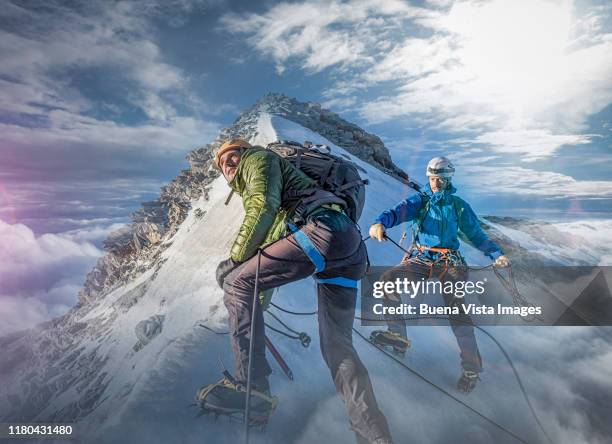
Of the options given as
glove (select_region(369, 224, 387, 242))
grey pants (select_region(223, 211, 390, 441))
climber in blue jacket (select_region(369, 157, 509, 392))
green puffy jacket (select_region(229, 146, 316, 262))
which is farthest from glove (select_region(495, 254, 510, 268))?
green puffy jacket (select_region(229, 146, 316, 262))

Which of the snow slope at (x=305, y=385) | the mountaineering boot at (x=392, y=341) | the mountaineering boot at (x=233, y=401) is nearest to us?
the mountaineering boot at (x=233, y=401)

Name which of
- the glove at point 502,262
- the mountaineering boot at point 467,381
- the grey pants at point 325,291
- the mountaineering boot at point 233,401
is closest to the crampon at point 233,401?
the mountaineering boot at point 233,401

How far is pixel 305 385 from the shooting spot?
13.4ft

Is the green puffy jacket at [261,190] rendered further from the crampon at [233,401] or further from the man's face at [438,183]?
the man's face at [438,183]

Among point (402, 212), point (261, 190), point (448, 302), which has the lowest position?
point (448, 302)

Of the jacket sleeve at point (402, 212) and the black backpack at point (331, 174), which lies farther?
the jacket sleeve at point (402, 212)

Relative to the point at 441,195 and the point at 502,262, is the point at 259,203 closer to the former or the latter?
the point at 441,195

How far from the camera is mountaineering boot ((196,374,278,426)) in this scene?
334cm

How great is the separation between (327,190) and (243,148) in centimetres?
105

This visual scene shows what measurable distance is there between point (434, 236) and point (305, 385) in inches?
102

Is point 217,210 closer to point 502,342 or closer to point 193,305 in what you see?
point 193,305

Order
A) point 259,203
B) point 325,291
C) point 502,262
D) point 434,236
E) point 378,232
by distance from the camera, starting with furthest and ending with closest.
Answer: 1. point 434,236
2. point 502,262
3. point 378,232
4. point 325,291
5. point 259,203

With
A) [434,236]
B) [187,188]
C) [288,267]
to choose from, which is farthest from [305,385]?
[187,188]

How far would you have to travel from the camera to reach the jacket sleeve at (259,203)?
3.31 meters
